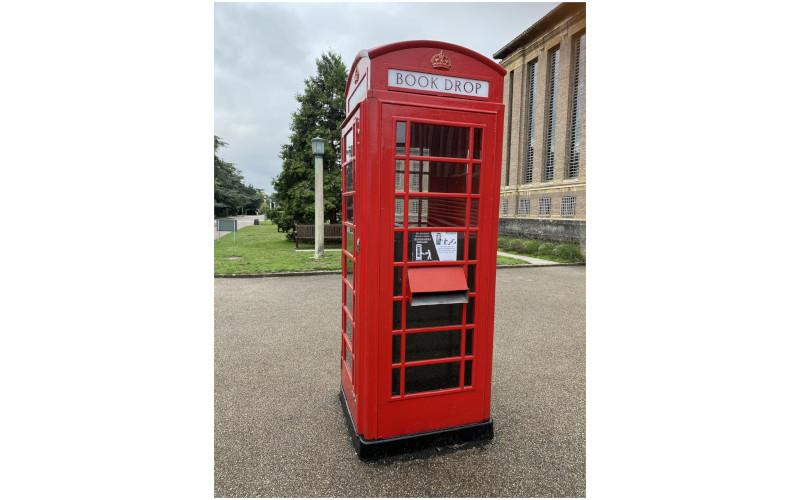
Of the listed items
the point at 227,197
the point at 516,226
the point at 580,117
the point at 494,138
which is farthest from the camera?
the point at 227,197

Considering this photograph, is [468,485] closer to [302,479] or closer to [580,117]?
[302,479]

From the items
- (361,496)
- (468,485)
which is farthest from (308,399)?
(468,485)

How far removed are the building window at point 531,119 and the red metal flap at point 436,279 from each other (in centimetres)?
1793

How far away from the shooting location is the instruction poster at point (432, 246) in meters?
2.68

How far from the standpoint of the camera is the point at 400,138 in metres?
2.54

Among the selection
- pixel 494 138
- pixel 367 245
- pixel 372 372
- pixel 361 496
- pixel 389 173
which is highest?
pixel 494 138

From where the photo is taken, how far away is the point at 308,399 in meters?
3.68

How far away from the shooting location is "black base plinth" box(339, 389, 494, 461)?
2799mm

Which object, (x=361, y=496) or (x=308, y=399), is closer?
(x=361, y=496)

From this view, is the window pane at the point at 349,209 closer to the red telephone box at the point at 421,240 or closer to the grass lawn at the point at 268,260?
the red telephone box at the point at 421,240

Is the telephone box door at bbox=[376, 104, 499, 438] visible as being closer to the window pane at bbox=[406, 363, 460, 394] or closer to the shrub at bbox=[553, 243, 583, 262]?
the window pane at bbox=[406, 363, 460, 394]

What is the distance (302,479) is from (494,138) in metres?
2.70

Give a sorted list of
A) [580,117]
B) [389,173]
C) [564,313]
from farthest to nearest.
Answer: [580,117] < [564,313] < [389,173]

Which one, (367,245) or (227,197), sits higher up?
(227,197)
